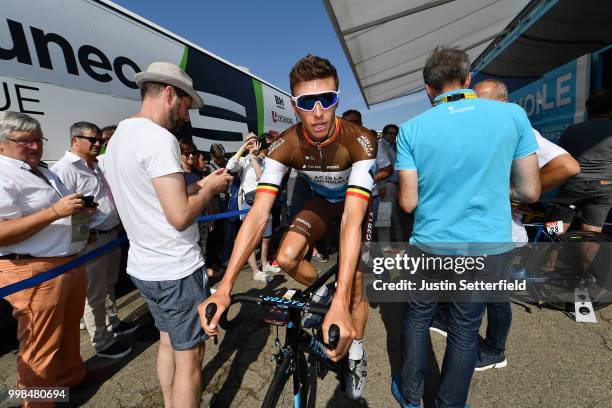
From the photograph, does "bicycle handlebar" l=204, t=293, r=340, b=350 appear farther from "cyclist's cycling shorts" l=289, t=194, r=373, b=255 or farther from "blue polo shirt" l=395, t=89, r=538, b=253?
"blue polo shirt" l=395, t=89, r=538, b=253

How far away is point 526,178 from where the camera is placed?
5.34 feet

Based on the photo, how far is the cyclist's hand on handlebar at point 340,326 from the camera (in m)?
1.00

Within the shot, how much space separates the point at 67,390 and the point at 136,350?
692 mm

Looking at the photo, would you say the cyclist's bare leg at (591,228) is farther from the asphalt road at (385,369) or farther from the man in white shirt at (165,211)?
the man in white shirt at (165,211)

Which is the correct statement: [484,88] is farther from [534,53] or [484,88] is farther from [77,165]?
[534,53]

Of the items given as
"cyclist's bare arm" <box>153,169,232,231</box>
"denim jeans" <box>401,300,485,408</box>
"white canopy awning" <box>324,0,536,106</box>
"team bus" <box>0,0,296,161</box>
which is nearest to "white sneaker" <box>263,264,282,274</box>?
"team bus" <box>0,0,296,161</box>

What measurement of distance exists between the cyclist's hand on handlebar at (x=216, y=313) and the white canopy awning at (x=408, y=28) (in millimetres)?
4373

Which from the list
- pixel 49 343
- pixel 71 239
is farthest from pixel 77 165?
pixel 49 343

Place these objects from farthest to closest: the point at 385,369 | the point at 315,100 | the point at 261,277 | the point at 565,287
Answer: the point at 261,277 < the point at 565,287 < the point at 385,369 < the point at 315,100

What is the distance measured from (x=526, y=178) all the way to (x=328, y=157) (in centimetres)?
118

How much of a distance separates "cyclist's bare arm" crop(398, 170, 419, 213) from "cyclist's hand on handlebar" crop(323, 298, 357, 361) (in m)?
0.88

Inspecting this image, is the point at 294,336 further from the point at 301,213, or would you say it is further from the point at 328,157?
the point at 328,157

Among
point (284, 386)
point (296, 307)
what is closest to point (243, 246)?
point (296, 307)

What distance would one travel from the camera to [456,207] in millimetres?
1627
